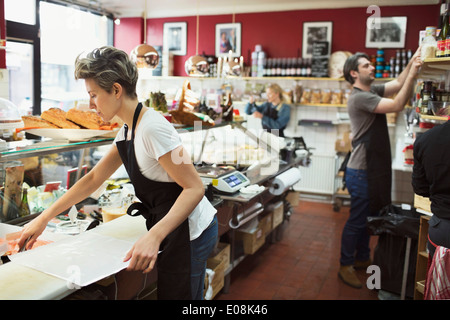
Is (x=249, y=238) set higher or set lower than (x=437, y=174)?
lower

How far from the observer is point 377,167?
3.80 meters

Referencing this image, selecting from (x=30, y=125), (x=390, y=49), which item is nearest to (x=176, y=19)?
(x=390, y=49)

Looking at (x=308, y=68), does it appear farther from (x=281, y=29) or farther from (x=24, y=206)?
(x=24, y=206)

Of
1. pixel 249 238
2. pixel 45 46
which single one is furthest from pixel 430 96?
pixel 45 46

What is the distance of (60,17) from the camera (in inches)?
290

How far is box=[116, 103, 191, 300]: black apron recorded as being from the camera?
5.69 feet

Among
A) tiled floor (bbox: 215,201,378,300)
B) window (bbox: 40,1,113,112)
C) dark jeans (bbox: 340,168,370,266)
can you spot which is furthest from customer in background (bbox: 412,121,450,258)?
window (bbox: 40,1,113,112)

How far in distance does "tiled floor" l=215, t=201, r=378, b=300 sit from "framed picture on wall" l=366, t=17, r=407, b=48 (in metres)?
3.19

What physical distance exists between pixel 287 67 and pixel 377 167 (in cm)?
387

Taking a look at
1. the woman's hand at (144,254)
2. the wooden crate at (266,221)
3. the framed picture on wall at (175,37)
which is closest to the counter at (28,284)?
the woman's hand at (144,254)

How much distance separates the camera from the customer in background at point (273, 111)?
6355mm

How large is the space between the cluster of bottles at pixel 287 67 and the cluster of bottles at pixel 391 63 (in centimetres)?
107
